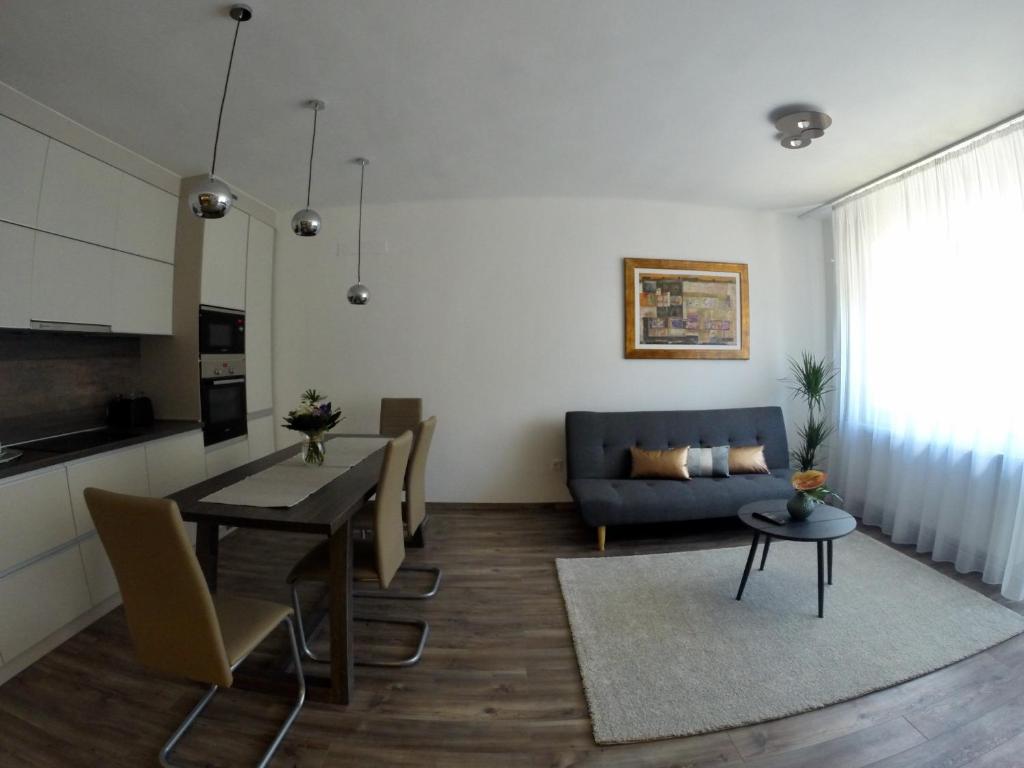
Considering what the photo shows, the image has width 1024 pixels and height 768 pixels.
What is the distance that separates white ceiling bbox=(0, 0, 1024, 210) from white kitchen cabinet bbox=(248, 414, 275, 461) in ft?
6.44

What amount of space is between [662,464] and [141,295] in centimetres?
394

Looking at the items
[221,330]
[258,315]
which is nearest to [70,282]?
[221,330]

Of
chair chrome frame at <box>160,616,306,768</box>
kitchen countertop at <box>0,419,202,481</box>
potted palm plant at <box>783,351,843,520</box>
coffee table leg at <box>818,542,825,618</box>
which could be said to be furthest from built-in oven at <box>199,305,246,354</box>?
potted palm plant at <box>783,351,843,520</box>

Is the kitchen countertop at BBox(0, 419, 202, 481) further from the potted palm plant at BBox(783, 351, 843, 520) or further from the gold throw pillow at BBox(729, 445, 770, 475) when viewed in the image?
the potted palm plant at BBox(783, 351, 843, 520)

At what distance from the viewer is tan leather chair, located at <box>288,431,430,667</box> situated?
1693mm

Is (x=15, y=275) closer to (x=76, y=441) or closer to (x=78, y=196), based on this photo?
(x=78, y=196)

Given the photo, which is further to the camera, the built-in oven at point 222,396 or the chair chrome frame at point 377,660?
the built-in oven at point 222,396

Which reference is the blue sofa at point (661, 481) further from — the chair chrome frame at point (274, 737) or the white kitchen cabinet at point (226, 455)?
the white kitchen cabinet at point (226, 455)

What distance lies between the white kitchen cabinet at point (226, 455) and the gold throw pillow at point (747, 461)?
12.8 ft

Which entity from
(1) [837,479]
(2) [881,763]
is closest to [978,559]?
(1) [837,479]

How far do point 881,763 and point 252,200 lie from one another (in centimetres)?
487

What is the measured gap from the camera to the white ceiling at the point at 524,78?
61.9 inches

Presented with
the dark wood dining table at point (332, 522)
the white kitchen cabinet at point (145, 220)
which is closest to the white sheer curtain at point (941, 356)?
the dark wood dining table at point (332, 522)

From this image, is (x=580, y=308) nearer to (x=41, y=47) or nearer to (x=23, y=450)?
(x=41, y=47)
